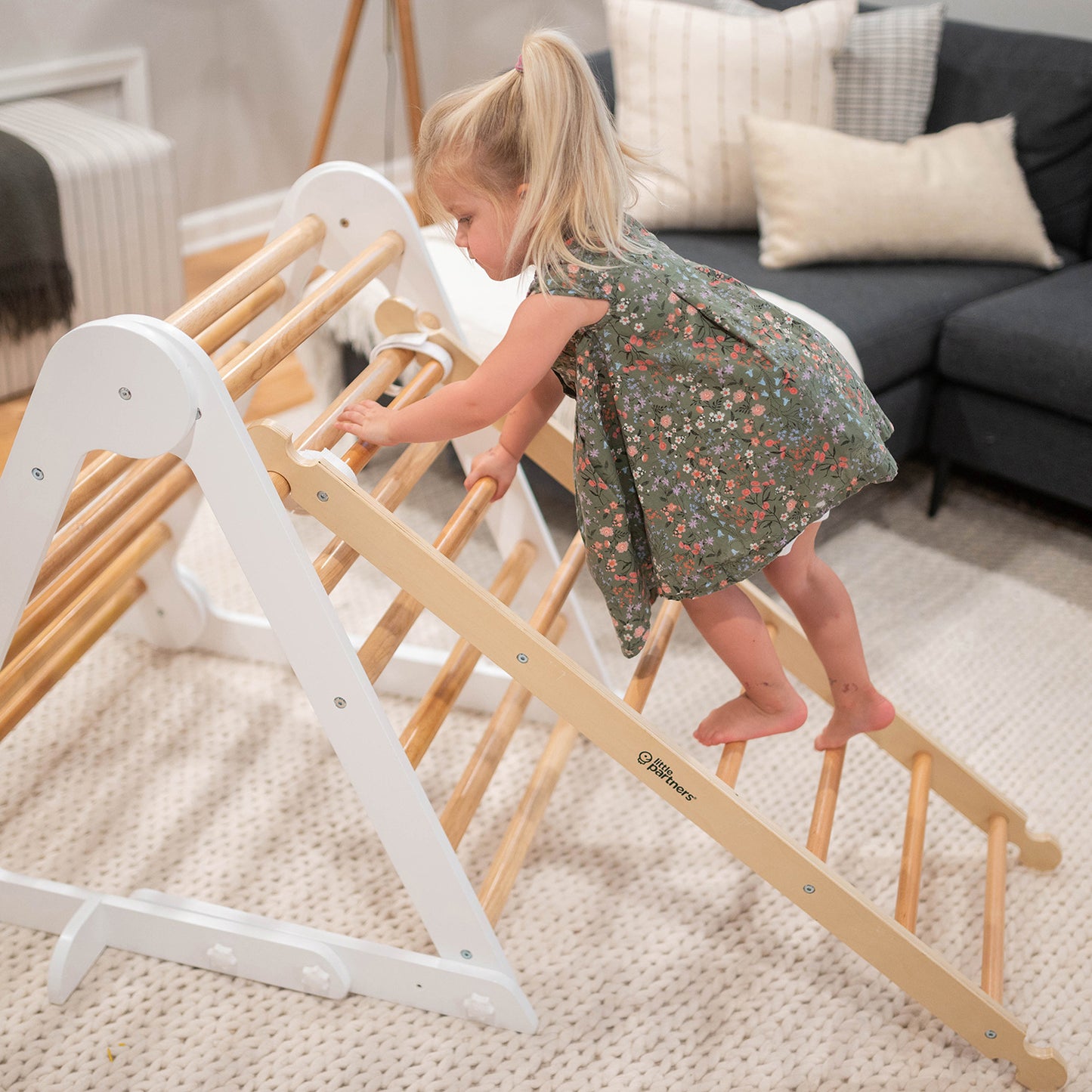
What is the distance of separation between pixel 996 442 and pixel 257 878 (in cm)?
138

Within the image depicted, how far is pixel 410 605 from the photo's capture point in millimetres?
1168

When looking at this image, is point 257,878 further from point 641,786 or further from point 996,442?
point 996,442

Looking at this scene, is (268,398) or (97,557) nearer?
(97,557)

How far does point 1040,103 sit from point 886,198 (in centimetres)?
41

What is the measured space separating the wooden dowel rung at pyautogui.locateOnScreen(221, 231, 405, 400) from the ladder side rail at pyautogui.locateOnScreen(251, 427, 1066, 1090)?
10 centimetres

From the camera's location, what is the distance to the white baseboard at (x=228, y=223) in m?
3.00

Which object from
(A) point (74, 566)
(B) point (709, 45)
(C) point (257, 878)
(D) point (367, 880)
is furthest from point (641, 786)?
(B) point (709, 45)

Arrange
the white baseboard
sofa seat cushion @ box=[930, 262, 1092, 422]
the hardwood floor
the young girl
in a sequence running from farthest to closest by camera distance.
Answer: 1. the white baseboard
2. the hardwood floor
3. sofa seat cushion @ box=[930, 262, 1092, 422]
4. the young girl

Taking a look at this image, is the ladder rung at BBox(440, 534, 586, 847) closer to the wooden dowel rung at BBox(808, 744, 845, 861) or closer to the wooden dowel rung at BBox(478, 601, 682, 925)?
the wooden dowel rung at BBox(478, 601, 682, 925)

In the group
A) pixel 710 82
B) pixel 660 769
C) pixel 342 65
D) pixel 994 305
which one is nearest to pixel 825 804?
pixel 660 769

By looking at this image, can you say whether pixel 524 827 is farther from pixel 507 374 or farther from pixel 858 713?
pixel 507 374

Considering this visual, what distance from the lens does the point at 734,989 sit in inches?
47.6

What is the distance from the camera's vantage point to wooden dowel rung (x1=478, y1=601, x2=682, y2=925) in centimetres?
117

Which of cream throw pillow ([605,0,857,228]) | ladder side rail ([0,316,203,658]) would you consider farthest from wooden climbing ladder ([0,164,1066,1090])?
cream throw pillow ([605,0,857,228])
